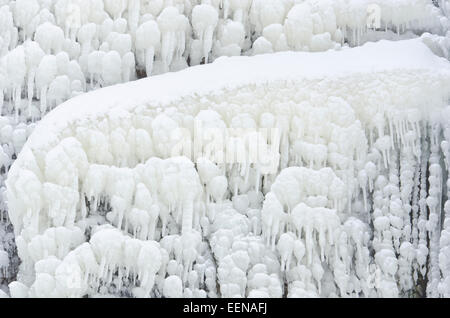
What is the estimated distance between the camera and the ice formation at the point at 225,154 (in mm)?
3635

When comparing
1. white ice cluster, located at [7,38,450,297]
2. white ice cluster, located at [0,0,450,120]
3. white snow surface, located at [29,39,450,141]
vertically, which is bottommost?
white ice cluster, located at [7,38,450,297]

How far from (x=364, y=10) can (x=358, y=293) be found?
1893 millimetres

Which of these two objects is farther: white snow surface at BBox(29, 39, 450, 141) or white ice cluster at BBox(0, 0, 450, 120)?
white ice cluster at BBox(0, 0, 450, 120)

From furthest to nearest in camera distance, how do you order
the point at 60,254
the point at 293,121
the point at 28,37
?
the point at 28,37 → the point at 293,121 → the point at 60,254

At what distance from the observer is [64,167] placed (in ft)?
12.0

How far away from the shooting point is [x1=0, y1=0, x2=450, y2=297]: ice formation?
3.63 meters

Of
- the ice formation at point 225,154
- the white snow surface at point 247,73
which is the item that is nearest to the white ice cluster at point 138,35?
the ice formation at point 225,154

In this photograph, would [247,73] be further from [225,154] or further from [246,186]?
[246,186]

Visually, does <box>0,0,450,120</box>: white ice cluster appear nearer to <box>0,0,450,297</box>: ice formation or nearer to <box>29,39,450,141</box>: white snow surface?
<box>0,0,450,297</box>: ice formation

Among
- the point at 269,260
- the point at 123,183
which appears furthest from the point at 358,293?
the point at 123,183

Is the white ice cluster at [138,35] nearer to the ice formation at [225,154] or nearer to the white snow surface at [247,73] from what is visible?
the ice formation at [225,154]

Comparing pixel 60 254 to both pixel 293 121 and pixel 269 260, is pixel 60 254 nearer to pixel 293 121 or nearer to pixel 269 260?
pixel 269 260

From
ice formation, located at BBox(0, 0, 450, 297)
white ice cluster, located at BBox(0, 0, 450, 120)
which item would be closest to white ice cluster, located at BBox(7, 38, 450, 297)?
ice formation, located at BBox(0, 0, 450, 297)

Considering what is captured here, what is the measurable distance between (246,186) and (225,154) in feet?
0.78
